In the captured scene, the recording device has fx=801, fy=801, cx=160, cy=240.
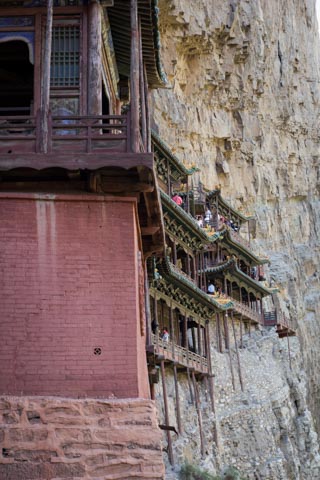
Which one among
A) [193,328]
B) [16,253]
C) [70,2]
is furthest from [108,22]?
[193,328]

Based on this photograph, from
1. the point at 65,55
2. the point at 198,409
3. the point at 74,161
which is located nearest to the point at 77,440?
the point at 74,161

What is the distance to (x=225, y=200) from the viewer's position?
1875 inches

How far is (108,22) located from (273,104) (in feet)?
133

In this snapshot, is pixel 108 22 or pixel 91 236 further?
pixel 108 22

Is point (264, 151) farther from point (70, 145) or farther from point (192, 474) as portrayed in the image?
point (70, 145)

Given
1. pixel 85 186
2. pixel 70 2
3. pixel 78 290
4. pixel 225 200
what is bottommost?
pixel 78 290

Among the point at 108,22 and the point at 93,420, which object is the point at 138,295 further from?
the point at 108,22

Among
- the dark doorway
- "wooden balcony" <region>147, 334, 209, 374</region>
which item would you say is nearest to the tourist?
"wooden balcony" <region>147, 334, 209, 374</region>

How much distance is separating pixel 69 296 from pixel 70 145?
2.12 metres

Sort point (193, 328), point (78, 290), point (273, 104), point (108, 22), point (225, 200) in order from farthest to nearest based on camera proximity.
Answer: point (273, 104), point (225, 200), point (193, 328), point (108, 22), point (78, 290)

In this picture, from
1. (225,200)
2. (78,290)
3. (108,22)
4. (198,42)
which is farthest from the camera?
(225,200)

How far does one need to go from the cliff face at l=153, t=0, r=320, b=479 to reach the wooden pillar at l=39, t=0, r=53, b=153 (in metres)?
21.4

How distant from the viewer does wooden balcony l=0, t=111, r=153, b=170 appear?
10820 millimetres

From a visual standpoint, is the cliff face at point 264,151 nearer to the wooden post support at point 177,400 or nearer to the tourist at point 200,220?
the tourist at point 200,220
